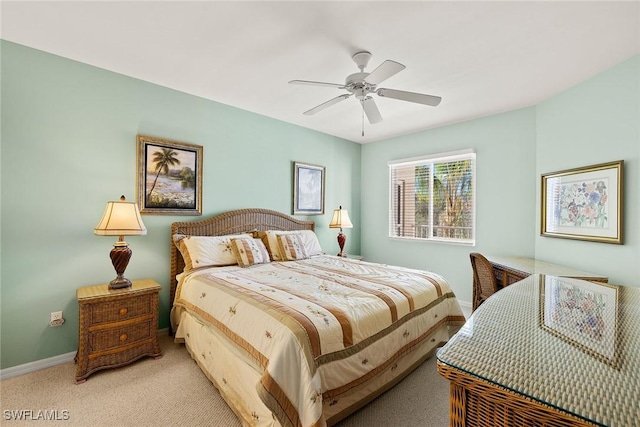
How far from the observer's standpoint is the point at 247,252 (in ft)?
10.3

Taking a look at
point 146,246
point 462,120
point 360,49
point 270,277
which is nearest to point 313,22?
point 360,49

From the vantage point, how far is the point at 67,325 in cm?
259

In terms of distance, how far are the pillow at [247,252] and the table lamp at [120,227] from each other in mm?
927

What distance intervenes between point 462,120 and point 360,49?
249cm

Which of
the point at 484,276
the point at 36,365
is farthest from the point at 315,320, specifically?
the point at 36,365

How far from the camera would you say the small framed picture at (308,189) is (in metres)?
4.45

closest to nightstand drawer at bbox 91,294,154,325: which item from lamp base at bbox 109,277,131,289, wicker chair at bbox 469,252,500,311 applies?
lamp base at bbox 109,277,131,289

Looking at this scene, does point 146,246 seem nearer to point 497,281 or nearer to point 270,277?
point 270,277

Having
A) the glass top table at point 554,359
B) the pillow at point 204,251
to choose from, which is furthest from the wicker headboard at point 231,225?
the glass top table at point 554,359

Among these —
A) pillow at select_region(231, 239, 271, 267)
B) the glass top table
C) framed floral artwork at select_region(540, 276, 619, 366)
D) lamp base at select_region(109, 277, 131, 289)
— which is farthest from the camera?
pillow at select_region(231, 239, 271, 267)

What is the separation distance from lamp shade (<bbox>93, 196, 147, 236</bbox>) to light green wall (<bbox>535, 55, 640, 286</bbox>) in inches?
167

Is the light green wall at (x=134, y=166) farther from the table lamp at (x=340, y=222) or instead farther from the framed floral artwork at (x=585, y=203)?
the table lamp at (x=340, y=222)

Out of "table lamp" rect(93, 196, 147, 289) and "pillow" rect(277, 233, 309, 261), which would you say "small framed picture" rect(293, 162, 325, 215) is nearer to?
"pillow" rect(277, 233, 309, 261)

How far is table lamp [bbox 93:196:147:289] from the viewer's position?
7.88 ft
